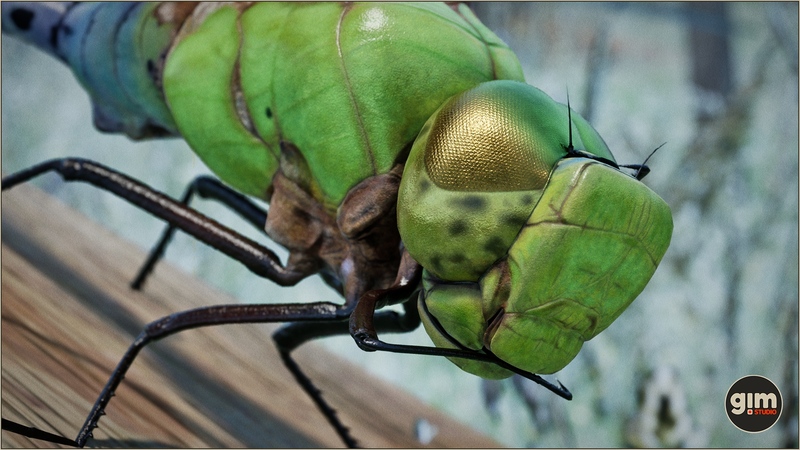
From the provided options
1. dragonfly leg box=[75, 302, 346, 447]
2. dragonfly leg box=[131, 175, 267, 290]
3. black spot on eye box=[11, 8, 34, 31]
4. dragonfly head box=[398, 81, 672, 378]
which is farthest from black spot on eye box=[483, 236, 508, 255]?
black spot on eye box=[11, 8, 34, 31]

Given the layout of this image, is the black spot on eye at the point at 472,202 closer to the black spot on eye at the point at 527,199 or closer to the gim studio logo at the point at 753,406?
the black spot on eye at the point at 527,199

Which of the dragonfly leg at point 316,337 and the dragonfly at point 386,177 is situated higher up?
the dragonfly at point 386,177

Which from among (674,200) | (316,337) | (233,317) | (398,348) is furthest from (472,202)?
(674,200)

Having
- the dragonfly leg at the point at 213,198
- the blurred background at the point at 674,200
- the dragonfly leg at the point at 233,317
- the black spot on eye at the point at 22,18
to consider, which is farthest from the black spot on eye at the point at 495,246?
the blurred background at the point at 674,200

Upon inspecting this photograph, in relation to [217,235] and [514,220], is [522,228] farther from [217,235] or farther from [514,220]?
[217,235]

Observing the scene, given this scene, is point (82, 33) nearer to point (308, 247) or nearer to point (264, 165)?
point (264, 165)

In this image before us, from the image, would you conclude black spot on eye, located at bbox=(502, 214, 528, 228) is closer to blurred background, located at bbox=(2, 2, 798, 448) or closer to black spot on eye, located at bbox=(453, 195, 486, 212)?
black spot on eye, located at bbox=(453, 195, 486, 212)

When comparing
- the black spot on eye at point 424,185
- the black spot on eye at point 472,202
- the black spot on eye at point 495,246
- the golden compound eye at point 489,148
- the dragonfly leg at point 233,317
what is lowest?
the dragonfly leg at point 233,317
